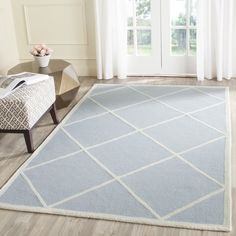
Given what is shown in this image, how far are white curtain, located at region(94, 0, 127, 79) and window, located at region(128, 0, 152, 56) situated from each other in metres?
0.12

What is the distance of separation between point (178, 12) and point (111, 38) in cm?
76

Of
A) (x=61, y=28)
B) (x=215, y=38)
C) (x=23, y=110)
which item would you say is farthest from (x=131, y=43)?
(x=23, y=110)

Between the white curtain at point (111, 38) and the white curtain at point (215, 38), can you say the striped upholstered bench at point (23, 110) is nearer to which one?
the white curtain at point (111, 38)

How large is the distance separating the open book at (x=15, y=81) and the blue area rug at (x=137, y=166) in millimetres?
453

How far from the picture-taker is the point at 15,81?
3104 millimetres

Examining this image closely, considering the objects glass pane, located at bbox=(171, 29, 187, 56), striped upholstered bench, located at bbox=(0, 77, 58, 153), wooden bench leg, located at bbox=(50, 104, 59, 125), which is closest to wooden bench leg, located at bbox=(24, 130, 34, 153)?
striped upholstered bench, located at bbox=(0, 77, 58, 153)

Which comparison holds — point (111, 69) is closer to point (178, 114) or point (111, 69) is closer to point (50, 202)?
point (178, 114)

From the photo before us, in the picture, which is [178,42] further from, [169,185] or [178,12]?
[169,185]

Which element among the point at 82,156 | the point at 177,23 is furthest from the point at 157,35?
the point at 82,156

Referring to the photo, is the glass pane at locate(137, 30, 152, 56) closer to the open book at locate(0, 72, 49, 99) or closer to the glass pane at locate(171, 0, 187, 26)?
the glass pane at locate(171, 0, 187, 26)

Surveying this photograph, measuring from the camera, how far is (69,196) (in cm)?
241

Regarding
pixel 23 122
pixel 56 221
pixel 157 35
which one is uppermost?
pixel 157 35

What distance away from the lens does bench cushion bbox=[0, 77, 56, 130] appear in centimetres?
285

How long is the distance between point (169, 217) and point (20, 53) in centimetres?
325
